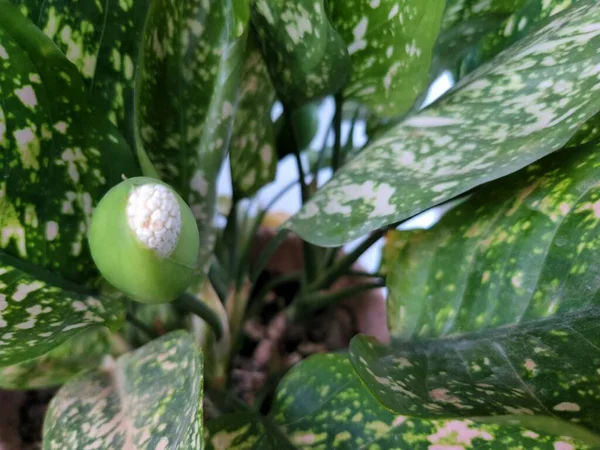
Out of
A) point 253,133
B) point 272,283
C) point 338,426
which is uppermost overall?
point 253,133

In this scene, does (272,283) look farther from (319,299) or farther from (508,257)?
(508,257)

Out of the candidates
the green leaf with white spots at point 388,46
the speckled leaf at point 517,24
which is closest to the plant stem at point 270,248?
the green leaf with white spots at point 388,46

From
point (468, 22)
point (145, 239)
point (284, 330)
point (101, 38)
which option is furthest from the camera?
point (284, 330)

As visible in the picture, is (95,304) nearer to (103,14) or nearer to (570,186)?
(103,14)

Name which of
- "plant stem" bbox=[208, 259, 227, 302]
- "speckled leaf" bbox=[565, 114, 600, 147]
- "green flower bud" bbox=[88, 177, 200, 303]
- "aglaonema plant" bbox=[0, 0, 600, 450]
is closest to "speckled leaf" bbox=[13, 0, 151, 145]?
"aglaonema plant" bbox=[0, 0, 600, 450]

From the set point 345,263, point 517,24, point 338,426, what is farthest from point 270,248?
point 517,24

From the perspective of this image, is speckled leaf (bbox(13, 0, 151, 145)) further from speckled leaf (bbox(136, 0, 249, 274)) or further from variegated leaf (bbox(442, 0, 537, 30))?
variegated leaf (bbox(442, 0, 537, 30))

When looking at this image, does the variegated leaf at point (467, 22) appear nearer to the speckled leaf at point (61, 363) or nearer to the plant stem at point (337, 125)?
the plant stem at point (337, 125)
